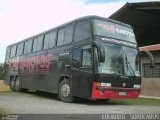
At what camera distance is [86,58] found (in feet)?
46.2

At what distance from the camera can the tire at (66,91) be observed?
1496 cm

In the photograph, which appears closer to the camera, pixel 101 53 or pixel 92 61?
pixel 101 53

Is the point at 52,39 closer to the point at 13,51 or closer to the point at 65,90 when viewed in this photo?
the point at 65,90

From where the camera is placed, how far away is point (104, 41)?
46.1 feet

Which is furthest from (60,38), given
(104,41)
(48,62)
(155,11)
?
(155,11)

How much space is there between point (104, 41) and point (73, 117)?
16.2ft

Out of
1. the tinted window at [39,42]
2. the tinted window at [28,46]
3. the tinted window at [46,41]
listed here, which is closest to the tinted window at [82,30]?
the tinted window at [46,41]

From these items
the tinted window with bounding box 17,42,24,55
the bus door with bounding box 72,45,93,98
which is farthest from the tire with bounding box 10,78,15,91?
the bus door with bounding box 72,45,93,98

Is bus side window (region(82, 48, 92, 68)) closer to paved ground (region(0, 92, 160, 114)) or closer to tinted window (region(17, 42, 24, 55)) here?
paved ground (region(0, 92, 160, 114))

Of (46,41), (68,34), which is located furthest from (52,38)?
(68,34)

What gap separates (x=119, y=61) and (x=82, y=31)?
1.96 meters

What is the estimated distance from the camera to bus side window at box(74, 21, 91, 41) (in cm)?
1431

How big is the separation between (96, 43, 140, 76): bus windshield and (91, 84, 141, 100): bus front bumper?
611 mm

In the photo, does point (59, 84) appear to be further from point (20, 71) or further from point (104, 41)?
point (20, 71)
